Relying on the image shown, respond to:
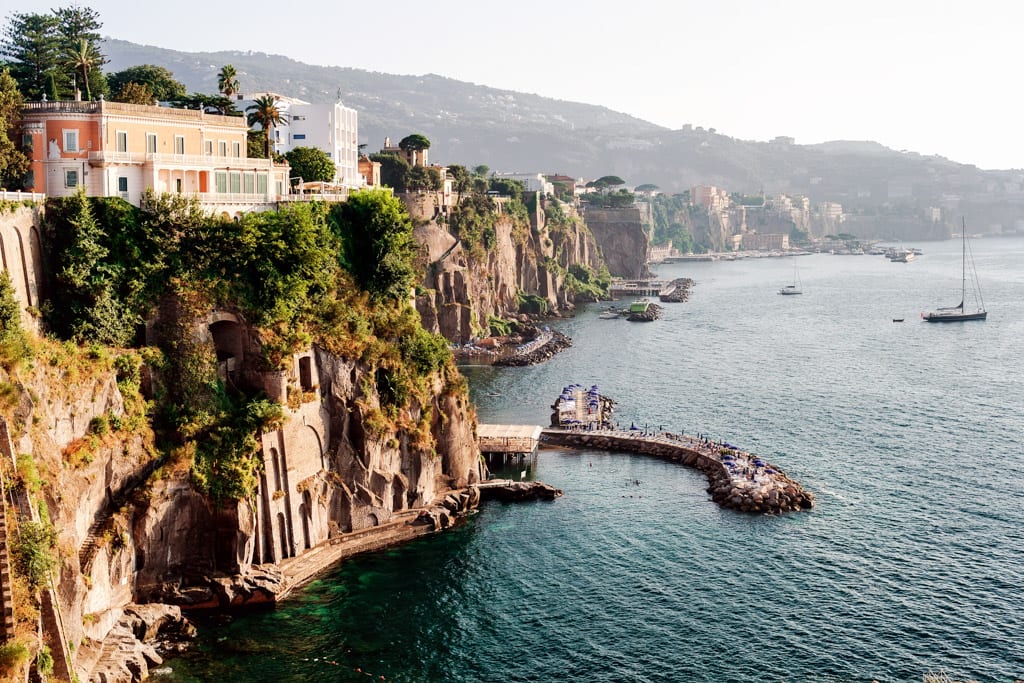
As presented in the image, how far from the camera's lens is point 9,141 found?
59500 mm

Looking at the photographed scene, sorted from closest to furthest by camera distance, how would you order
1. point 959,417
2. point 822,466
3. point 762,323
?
point 822,466, point 959,417, point 762,323

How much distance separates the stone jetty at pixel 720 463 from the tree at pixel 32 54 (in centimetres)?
4498

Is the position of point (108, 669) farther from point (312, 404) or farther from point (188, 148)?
point (188, 148)

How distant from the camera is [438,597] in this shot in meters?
57.2

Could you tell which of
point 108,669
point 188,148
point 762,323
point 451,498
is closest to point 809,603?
point 451,498

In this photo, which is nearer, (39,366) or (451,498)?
(39,366)

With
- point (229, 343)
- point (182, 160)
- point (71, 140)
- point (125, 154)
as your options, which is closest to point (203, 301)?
point (229, 343)

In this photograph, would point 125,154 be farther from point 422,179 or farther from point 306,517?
point 422,179

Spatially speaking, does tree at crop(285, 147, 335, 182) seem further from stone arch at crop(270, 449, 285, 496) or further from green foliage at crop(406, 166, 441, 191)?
green foliage at crop(406, 166, 441, 191)

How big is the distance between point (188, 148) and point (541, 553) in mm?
32502

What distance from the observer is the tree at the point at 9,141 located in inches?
2327

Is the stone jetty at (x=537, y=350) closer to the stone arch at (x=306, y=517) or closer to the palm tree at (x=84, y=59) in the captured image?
the palm tree at (x=84, y=59)

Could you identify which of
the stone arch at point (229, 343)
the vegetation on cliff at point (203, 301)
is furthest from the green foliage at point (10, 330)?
the stone arch at point (229, 343)

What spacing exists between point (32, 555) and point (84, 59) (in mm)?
40195
